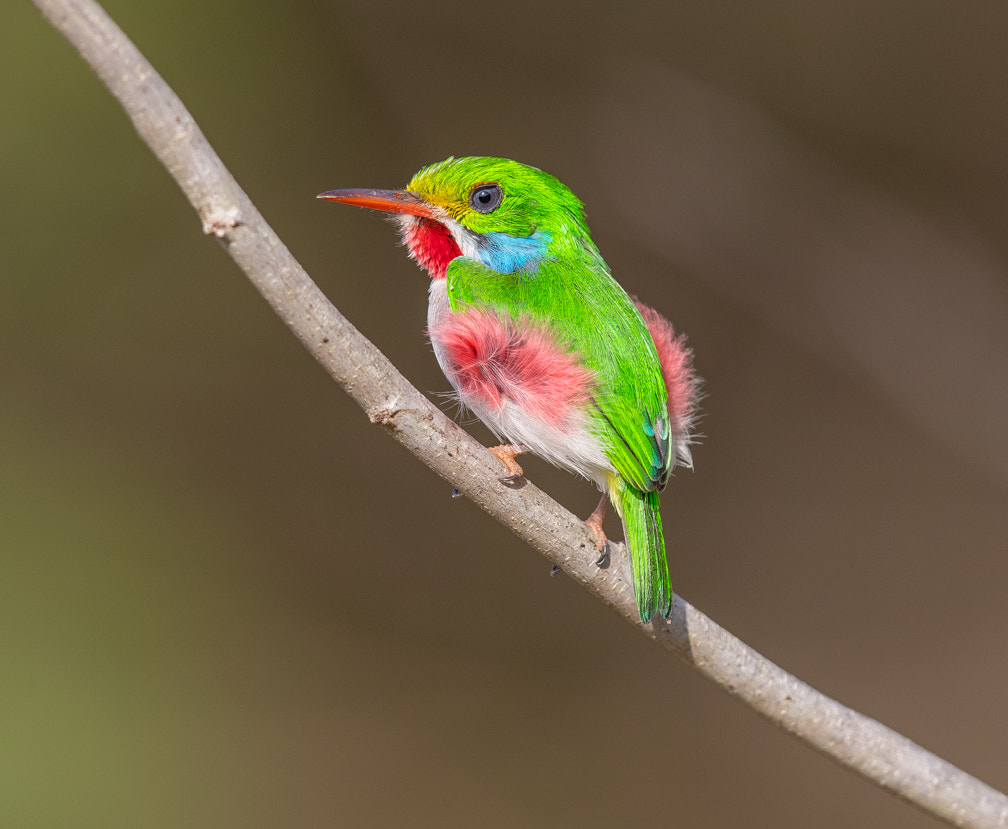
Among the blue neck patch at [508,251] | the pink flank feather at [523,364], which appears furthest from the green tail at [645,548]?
the blue neck patch at [508,251]

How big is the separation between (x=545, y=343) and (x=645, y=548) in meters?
0.39

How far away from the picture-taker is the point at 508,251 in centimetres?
191

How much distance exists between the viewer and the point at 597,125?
12.5 feet

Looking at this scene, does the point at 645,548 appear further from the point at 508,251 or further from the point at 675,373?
the point at 508,251

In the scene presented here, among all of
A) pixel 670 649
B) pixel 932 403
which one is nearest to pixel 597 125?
pixel 932 403

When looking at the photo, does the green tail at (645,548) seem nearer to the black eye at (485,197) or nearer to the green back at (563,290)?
the green back at (563,290)

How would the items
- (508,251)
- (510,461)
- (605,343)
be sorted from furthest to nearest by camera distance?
(508,251) < (605,343) < (510,461)

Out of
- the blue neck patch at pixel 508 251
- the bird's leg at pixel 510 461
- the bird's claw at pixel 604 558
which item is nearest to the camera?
the bird's leg at pixel 510 461

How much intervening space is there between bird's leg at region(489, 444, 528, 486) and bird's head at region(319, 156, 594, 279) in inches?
14.0

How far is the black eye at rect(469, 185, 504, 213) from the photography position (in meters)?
1.93

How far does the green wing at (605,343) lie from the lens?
68.9 inches

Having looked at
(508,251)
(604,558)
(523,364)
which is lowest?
(604,558)

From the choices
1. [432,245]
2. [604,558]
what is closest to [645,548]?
[604,558]

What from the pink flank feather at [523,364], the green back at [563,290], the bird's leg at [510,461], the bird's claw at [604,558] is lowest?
the bird's claw at [604,558]
